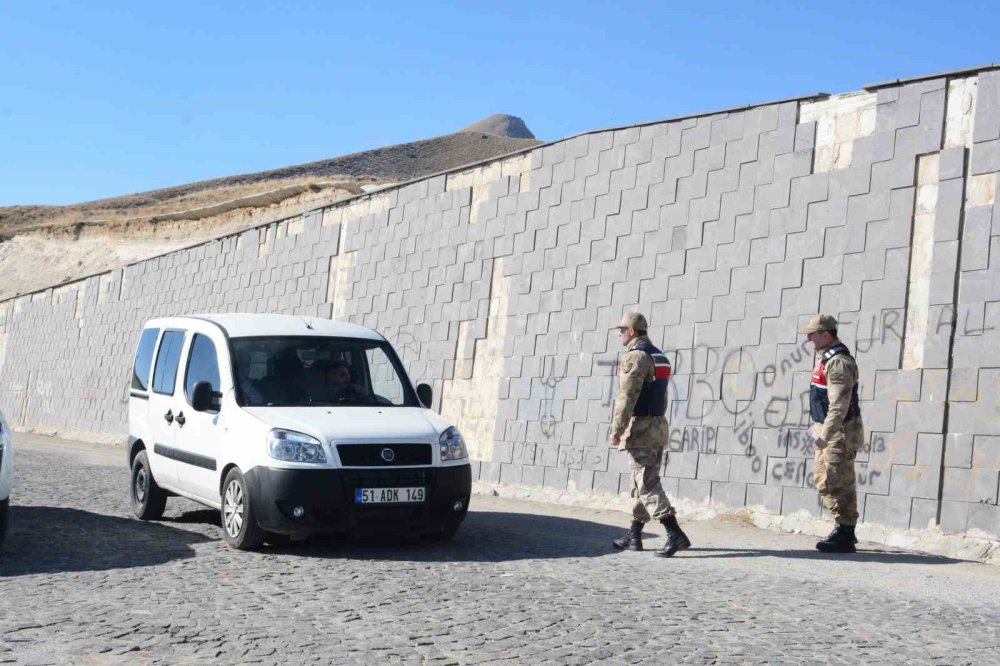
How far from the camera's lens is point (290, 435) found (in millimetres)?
8438

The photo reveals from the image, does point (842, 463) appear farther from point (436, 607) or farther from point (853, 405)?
point (436, 607)

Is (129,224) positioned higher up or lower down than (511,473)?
higher up

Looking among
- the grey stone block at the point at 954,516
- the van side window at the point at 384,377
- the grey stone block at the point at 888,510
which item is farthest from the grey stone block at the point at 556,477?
the grey stone block at the point at 954,516

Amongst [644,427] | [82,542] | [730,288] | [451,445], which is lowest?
[82,542]

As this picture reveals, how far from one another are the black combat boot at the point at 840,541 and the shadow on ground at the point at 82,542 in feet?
16.0

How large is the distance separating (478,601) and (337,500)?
81.7 inches

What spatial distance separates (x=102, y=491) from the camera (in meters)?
13.3

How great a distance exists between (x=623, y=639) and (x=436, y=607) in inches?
48.1

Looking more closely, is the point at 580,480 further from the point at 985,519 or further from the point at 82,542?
the point at 82,542

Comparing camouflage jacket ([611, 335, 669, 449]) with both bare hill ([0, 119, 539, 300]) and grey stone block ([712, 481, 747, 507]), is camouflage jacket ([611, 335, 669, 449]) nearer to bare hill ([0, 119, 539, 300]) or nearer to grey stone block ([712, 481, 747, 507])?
grey stone block ([712, 481, 747, 507])

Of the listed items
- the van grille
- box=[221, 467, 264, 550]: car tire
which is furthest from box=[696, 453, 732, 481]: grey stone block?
box=[221, 467, 264, 550]: car tire

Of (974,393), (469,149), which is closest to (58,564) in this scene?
(974,393)

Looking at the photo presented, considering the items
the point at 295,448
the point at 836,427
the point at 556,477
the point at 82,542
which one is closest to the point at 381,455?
the point at 295,448

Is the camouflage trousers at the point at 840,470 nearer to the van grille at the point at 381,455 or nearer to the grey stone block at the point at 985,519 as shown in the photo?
the grey stone block at the point at 985,519
